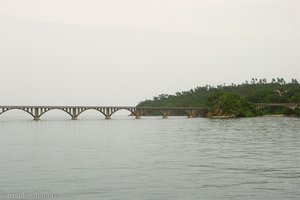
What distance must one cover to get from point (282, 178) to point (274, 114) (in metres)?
174

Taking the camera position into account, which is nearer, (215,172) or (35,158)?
(215,172)

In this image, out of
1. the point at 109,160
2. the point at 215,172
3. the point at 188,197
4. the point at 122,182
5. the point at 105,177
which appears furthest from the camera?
the point at 109,160

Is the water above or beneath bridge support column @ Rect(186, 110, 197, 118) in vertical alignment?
beneath

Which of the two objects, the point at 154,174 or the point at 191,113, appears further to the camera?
the point at 191,113

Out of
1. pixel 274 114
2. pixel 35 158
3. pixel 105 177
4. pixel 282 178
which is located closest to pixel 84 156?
pixel 35 158

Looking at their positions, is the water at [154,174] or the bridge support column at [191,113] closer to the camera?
the water at [154,174]

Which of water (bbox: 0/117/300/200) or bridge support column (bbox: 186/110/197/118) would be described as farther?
bridge support column (bbox: 186/110/197/118)

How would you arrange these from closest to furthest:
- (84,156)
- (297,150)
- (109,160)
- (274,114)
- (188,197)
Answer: (188,197) → (109,160) → (84,156) → (297,150) → (274,114)

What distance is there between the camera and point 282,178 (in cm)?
2719

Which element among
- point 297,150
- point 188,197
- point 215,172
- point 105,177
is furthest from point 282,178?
point 297,150

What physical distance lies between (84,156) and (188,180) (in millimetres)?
15087

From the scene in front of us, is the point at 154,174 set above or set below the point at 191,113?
below

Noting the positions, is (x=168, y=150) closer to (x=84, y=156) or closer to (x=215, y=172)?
(x=84, y=156)

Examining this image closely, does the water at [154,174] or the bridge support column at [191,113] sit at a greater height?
the bridge support column at [191,113]
